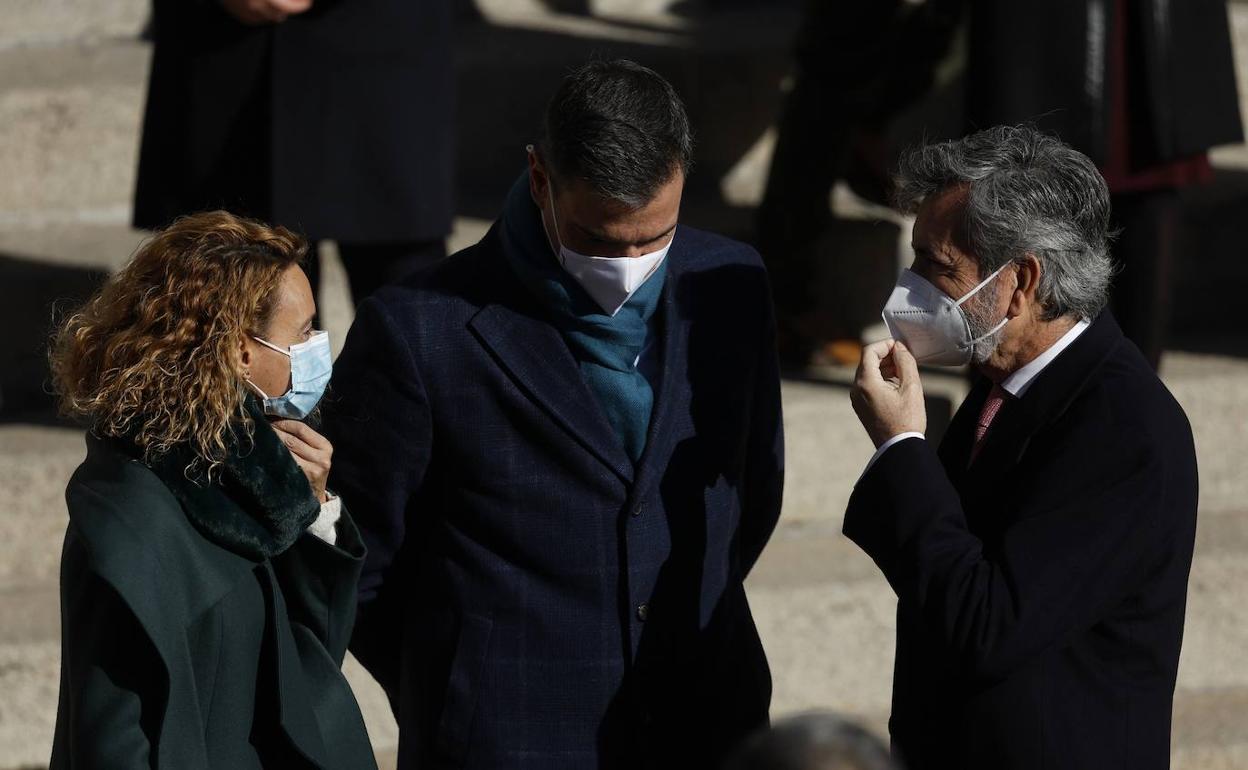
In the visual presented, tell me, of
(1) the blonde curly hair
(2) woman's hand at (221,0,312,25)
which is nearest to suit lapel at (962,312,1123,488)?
(1) the blonde curly hair

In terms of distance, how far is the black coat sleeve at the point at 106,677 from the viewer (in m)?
2.07

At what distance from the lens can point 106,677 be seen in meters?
2.07

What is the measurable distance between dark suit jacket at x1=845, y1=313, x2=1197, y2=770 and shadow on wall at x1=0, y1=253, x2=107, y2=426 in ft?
9.24

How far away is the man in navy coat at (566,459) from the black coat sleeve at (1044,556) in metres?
0.44

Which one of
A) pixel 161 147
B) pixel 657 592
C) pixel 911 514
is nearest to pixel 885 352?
pixel 911 514

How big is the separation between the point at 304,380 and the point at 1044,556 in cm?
101

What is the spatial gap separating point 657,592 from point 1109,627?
665mm

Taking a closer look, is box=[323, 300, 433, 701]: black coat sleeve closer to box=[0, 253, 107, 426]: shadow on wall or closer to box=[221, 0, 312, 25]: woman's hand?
box=[221, 0, 312, 25]: woman's hand

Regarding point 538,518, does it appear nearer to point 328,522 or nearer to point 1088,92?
point 328,522

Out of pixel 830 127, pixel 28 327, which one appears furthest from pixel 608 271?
pixel 28 327

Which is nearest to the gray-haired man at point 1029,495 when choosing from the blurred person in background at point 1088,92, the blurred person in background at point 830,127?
the blurred person in background at point 1088,92

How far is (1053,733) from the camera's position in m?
2.16

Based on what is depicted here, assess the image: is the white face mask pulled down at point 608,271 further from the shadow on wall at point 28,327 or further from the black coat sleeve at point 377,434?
the shadow on wall at point 28,327

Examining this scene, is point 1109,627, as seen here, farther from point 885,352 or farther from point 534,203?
point 534,203
